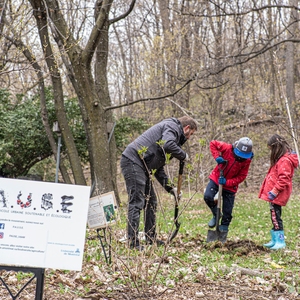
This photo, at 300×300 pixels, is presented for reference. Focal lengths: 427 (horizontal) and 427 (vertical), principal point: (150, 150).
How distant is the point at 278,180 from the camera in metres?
6.82

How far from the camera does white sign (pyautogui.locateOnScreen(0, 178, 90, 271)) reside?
333 centimetres

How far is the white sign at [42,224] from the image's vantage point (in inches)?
131

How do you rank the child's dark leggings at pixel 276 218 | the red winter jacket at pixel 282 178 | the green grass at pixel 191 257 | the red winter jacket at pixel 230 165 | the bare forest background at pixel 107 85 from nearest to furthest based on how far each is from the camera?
the green grass at pixel 191 257
the red winter jacket at pixel 282 178
the child's dark leggings at pixel 276 218
the red winter jacket at pixel 230 165
the bare forest background at pixel 107 85

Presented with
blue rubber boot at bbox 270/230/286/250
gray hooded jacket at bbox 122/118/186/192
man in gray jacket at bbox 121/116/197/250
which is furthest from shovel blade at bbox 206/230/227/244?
gray hooded jacket at bbox 122/118/186/192

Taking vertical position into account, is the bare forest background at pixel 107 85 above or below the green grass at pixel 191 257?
above

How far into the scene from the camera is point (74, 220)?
3426 millimetres

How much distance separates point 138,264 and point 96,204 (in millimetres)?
961

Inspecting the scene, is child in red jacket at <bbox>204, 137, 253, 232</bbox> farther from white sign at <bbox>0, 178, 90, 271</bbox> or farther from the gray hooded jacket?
white sign at <bbox>0, 178, 90, 271</bbox>

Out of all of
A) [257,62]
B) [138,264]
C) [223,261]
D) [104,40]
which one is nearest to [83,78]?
[104,40]

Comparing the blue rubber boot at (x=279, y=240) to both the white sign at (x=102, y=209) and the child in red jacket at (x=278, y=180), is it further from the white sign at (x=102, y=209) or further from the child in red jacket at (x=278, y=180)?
the white sign at (x=102, y=209)

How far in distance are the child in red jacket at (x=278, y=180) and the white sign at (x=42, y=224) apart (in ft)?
13.8

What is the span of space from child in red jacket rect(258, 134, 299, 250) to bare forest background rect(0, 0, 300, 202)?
1.80 m

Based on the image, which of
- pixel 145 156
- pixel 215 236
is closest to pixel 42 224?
pixel 145 156

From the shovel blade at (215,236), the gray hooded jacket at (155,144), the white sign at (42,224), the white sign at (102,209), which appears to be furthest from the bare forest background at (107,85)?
the white sign at (42,224)
